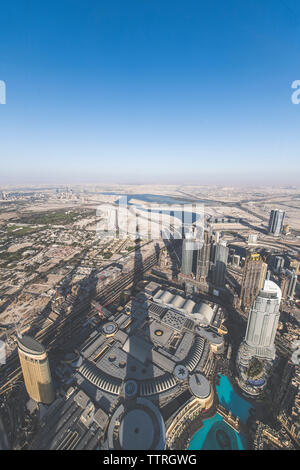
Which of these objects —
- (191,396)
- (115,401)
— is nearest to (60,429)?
(115,401)

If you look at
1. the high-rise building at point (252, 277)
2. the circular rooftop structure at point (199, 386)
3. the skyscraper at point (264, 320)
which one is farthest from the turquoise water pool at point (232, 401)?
the high-rise building at point (252, 277)

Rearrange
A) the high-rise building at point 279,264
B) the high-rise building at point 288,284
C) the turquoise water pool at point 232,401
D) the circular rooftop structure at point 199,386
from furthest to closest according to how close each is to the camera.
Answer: the high-rise building at point 279,264
the high-rise building at point 288,284
the turquoise water pool at point 232,401
the circular rooftop structure at point 199,386

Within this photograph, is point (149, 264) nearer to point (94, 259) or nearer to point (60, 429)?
point (94, 259)

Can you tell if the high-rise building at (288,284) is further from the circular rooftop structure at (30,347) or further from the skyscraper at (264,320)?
the circular rooftop structure at (30,347)

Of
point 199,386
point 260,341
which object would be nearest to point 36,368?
point 199,386

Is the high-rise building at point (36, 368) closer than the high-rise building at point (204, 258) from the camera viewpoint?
Yes

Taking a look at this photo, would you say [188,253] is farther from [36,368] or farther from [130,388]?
[36,368]
